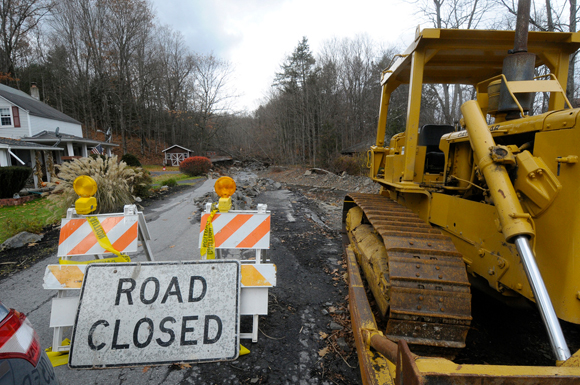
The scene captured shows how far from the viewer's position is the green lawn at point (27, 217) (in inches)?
272

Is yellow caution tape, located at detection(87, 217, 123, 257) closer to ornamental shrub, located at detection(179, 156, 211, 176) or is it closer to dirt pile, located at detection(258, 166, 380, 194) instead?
dirt pile, located at detection(258, 166, 380, 194)

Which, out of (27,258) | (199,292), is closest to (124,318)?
(199,292)

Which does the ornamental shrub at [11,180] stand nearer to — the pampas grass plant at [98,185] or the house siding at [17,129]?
the pampas grass plant at [98,185]

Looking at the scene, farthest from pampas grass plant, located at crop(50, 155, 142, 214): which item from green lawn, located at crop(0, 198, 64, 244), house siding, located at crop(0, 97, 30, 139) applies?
house siding, located at crop(0, 97, 30, 139)

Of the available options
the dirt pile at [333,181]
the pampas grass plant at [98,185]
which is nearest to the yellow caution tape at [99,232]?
the pampas grass plant at [98,185]

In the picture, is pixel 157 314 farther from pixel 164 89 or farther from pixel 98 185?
pixel 164 89

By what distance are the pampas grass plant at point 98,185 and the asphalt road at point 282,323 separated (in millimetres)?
2905

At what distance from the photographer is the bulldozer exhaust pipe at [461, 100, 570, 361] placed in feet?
5.40

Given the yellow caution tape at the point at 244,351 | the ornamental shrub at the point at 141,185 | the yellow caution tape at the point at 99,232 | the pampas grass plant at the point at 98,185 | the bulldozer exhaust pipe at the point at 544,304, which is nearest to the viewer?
the bulldozer exhaust pipe at the point at 544,304

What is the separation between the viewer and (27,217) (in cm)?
940

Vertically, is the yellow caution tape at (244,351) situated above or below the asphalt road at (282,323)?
above

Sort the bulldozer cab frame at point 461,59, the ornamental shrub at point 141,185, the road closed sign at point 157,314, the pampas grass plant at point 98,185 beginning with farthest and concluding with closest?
1. the ornamental shrub at point 141,185
2. the pampas grass plant at point 98,185
3. the bulldozer cab frame at point 461,59
4. the road closed sign at point 157,314

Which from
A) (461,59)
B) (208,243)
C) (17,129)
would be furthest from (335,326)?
(17,129)

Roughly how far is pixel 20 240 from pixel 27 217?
3911 millimetres
